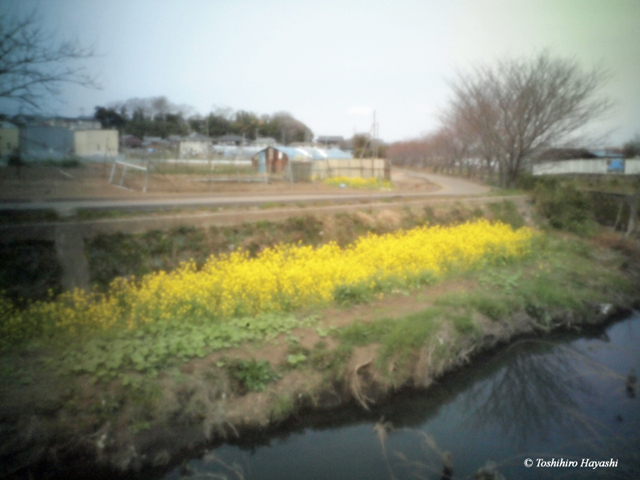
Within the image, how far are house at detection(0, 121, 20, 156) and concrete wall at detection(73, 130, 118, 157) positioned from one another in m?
3.62

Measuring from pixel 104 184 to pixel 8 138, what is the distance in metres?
7.85

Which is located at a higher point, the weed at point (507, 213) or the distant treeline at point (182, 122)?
the distant treeline at point (182, 122)

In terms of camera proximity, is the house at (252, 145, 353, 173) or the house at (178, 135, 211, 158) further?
the house at (252, 145, 353, 173)

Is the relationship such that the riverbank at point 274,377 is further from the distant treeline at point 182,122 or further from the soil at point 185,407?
Answer: the distant treeline at point 182,122

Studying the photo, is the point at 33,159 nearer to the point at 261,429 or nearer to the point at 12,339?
the point at 12,339

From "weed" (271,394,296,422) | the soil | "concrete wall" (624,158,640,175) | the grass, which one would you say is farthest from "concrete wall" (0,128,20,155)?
"concrete wall" (624,158,640,175)

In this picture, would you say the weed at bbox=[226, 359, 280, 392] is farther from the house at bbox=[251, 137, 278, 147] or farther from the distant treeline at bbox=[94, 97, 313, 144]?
the house at bbox=[251, 137, 278, 147]

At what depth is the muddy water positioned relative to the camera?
505cm

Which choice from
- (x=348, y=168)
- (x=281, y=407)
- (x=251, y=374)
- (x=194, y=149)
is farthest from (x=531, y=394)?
(x=348, y=168)

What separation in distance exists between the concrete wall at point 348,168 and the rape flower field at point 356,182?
2.06 feet

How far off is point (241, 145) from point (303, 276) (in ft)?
72.0

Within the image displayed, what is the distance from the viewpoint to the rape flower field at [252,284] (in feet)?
21.2

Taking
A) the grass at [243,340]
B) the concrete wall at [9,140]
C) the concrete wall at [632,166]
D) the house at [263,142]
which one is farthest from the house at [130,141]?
the concrete wall at [632,166]

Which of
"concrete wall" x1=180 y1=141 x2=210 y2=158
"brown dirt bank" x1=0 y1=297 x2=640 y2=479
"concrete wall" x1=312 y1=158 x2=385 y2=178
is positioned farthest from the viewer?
"concrete wall" x1=312 y1=158 x2=385 y2=178
